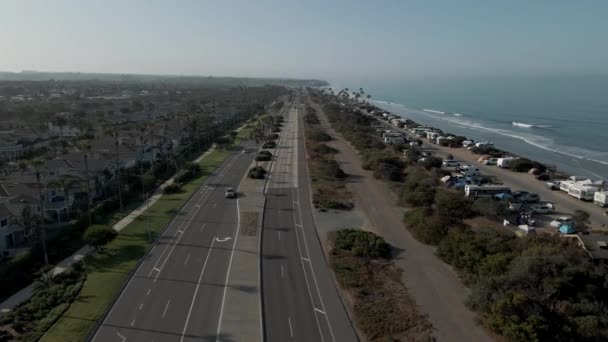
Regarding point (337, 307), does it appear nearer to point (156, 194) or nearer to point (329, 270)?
point (329, 270)

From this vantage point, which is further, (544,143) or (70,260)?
(544,143)

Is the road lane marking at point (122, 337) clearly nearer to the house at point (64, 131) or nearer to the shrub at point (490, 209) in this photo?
the shrub at point (490, 209)

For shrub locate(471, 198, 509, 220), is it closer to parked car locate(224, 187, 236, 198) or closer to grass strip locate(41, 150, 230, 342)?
parked car locate(224, 187, 236, 198)

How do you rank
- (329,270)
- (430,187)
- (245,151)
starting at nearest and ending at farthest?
(329,270), (430,187), (245,151)

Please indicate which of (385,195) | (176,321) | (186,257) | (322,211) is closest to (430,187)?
(385,195)

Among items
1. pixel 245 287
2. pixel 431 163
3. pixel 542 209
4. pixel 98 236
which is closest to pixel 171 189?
pixel 98 236

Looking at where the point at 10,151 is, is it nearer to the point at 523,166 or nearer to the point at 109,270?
the point at 109,270
